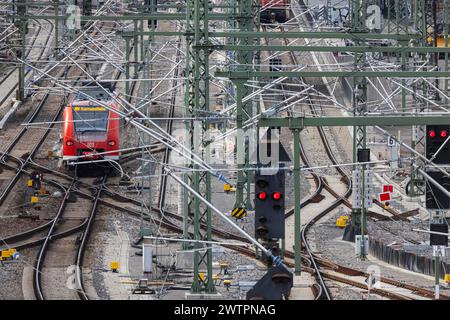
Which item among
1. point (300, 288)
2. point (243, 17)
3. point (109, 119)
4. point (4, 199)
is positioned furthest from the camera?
point (109, 119)

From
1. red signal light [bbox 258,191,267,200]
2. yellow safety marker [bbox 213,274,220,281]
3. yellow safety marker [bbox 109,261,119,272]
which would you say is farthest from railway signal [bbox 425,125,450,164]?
yellow safety marker [bbox 109,261,119,272]

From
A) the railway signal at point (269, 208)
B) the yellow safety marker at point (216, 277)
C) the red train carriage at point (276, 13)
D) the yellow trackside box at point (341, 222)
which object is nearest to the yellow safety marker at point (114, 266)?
the yellow safety marker at point (216, 277)

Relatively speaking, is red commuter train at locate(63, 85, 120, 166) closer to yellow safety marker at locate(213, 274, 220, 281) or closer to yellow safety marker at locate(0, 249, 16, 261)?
yellow safety marker at locate(0, 249, 16, 261)

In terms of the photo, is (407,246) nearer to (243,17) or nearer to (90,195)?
(243,17)

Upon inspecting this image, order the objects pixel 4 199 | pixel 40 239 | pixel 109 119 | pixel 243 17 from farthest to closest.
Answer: pixel 109 119 < pixel 4 199 < pixel 243 17 < pixel 40 239

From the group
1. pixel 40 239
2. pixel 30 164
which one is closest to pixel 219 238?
pixel 40 239

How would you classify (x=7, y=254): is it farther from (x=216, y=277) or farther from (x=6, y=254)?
(x=216, y=277)
